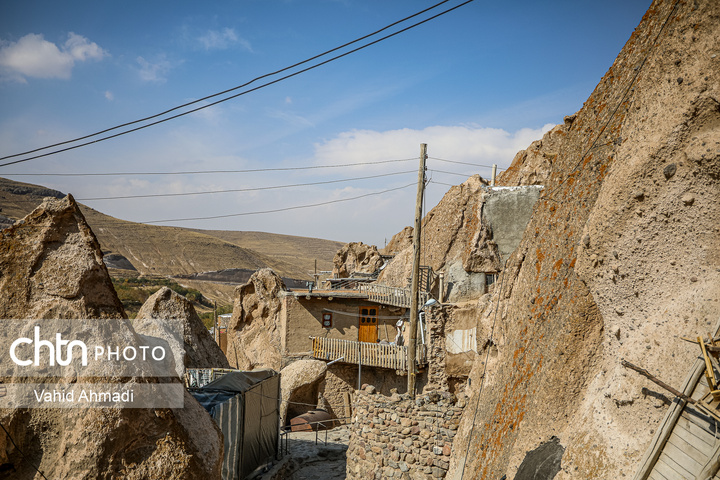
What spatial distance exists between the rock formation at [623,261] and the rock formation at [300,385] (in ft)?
50.0

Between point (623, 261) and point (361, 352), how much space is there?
18.4 metres

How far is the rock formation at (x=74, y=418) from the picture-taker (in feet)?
17.2

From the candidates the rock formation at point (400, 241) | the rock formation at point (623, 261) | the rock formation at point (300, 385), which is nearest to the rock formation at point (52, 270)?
Result: the rock formation at point (623, 261)

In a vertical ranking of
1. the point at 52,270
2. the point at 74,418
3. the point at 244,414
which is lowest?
the point at 244,414

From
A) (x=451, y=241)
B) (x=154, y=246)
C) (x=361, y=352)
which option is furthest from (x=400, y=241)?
(x=154, y=246)

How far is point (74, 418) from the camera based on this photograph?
17.4 ft

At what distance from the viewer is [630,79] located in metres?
4.59

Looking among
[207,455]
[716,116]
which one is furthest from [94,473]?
[716,116]

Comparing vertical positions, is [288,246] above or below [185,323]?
above

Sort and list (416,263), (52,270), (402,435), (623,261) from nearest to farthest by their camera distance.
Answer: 1. (623,261)
2. (52,270)
3. (402,435)
4. (416,263)

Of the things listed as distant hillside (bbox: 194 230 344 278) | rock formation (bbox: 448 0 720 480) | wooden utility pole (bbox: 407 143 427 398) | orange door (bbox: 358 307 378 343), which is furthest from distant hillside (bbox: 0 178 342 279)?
rock formation (bbox: 448 0 720 480)

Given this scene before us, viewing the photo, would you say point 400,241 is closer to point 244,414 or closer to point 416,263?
point 416,263

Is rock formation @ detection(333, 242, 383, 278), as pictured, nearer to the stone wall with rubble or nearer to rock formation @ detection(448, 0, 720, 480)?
the stone wall with rubble

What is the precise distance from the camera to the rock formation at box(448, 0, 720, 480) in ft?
11.8
